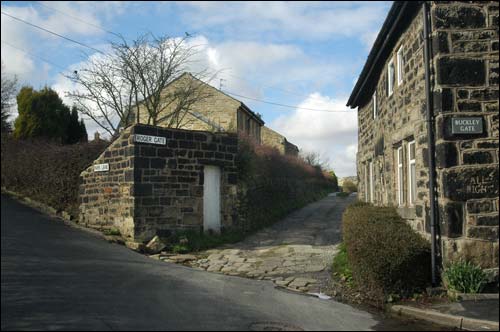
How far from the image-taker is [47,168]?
37.7 feet

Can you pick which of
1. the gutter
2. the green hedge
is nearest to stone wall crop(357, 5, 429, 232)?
the gutter

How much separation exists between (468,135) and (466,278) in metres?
2.34

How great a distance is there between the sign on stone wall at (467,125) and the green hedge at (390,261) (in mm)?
1938

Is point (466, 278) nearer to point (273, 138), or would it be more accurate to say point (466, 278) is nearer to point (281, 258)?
point (281, 258)

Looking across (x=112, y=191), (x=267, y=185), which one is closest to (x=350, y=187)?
(x=267, y=185)

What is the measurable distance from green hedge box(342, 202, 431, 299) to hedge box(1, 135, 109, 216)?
18.1ft

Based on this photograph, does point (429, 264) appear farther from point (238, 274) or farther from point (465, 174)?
point (238, 274)

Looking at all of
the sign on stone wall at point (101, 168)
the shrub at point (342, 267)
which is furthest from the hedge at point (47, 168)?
the shrub at point (342, 267)

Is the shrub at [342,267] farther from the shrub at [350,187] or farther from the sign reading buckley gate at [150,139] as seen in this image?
the shrub at [350,187]

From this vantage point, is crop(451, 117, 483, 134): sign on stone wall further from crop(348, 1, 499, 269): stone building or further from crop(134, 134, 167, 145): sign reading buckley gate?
crop(134, 134, 167, 145): sign reading buckley gate

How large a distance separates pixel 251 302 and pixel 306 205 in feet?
72.6

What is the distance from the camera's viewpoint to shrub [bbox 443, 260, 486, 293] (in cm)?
761

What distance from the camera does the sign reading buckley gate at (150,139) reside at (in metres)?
13.2

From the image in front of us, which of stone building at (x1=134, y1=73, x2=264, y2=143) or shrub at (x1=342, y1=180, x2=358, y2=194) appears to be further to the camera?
shrub at (x1=342, y1=180, x2=358, y2=194)
